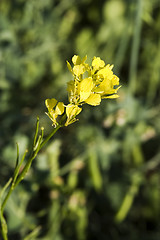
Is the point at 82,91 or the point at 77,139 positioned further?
the point at 77,139

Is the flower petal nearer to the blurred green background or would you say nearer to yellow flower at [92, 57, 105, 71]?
yellow flower at [92, 57, 105, 71]

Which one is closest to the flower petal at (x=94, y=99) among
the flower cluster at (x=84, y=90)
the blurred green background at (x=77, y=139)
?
the flower cluster at (x=84, y=90)

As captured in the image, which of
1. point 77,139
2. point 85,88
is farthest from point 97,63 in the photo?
point 77,139

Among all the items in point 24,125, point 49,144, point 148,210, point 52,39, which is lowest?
point 148,210

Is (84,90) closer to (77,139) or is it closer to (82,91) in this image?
(82,91)

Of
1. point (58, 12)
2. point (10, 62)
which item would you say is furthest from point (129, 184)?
point (58, 12)

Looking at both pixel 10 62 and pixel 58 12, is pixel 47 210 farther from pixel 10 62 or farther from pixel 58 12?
pixel 58 12
